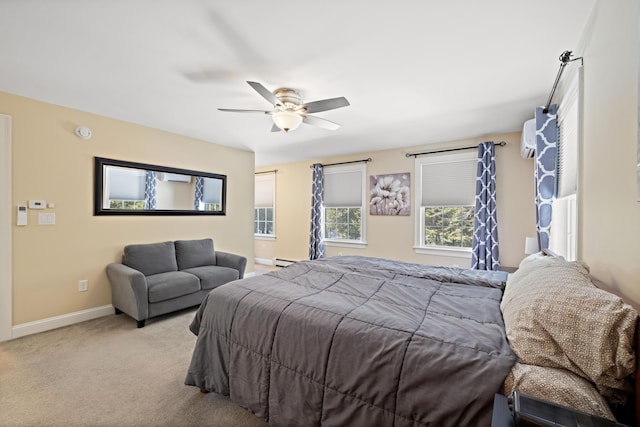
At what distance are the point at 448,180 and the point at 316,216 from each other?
263 centimetres

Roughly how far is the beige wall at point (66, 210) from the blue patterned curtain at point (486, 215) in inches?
183

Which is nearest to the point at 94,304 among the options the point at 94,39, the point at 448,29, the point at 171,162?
the point at 171,162

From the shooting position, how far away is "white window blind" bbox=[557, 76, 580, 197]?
6.75 ft

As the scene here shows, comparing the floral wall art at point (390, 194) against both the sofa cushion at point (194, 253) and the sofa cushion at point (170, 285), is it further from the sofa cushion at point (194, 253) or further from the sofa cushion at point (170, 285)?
the sofa cushion at point (170, 285)

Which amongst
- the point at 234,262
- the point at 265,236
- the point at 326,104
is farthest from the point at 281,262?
the point at 326,104

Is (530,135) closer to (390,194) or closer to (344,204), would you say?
(390,194)

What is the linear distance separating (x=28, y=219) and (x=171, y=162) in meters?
1.71

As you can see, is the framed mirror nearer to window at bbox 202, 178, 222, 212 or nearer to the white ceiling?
window at bbox 202, 178, 222, 212

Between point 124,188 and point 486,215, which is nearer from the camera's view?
Result: point 124,188

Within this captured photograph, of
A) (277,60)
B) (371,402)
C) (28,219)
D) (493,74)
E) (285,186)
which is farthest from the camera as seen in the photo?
(285,186)

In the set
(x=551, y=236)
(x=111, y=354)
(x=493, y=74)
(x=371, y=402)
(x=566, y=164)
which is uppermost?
(x=493, y=74)

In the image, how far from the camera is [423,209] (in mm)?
4598

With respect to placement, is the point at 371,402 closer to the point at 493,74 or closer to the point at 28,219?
the point at 493,74

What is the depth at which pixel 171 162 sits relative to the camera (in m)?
4.07
